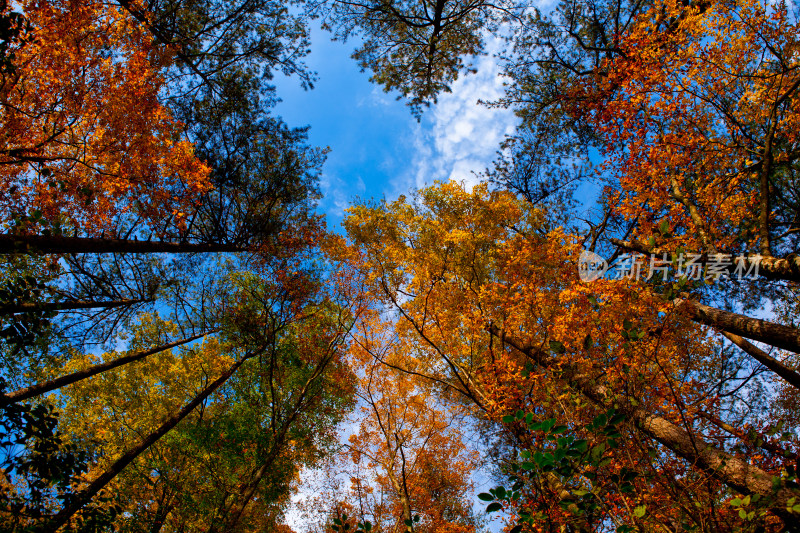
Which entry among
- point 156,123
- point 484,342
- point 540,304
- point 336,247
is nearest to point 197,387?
point 336,247

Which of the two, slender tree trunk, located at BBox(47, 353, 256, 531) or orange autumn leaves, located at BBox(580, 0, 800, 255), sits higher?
orange autumn leaves, located at BBox(580, 0, 800, 255)

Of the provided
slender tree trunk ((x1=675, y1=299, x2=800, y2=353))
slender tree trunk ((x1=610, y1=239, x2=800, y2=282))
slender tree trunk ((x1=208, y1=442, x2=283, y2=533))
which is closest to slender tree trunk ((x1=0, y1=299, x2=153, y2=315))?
slender tree trunk ((x1=208, y1=442, x2=283, y2=533))

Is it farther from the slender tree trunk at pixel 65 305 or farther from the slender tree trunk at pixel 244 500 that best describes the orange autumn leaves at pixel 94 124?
the slender tree trunk at pixel 244 500

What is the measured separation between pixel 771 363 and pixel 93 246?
12.8m

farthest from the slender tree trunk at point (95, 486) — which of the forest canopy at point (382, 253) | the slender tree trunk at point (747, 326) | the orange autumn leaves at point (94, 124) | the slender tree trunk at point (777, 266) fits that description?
the slender tree trunk at point (777, 266)

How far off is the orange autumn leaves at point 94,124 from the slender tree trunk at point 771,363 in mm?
12226

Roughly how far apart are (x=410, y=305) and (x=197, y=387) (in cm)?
971

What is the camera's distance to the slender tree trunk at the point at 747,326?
516 centimetres

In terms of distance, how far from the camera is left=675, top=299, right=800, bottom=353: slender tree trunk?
203 inches

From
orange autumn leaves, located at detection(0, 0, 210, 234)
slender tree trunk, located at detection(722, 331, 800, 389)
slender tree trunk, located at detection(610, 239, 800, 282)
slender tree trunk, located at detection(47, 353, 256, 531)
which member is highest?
orange autumn leaves, located at detection(0, 0, 210, 234)

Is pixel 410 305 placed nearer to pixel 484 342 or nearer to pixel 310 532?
pixel 484 342

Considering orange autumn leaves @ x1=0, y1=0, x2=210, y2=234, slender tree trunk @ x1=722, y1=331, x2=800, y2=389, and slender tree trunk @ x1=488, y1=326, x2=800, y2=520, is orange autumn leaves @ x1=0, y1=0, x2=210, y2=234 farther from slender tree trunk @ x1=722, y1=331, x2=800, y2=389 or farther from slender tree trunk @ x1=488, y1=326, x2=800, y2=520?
slender tree trunk @ x1=722, y1=331, x2=800, y2=389

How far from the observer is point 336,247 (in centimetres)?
979

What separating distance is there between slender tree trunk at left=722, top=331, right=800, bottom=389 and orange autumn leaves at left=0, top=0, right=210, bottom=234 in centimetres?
1223
